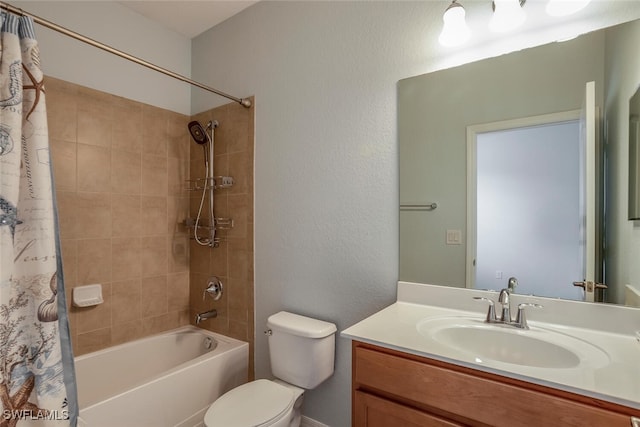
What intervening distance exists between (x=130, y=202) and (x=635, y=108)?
8.67 ft

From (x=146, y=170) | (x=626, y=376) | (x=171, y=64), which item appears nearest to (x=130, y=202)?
(x=146, y=170)

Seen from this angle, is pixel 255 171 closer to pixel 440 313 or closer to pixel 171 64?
pixel 171 64

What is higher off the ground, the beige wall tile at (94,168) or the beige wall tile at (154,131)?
the beige wall tile at (154,131)

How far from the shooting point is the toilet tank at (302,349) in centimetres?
160

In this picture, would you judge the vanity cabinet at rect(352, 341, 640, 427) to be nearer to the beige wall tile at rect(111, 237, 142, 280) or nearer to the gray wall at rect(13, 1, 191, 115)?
the beige wall tile at rect(111, 237, 142, 280)

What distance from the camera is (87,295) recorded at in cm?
193

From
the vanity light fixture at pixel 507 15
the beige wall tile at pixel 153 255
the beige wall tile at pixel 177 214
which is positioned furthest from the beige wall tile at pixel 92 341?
the vanity light fixture at pixel 507 15

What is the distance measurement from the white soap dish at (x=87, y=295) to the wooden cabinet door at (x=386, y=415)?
1769 millimetres

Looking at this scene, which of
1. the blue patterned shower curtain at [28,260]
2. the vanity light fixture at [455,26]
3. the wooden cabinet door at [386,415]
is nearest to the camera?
the wooden cabinet door at [386,415]

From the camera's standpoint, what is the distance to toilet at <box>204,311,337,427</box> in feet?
4.56

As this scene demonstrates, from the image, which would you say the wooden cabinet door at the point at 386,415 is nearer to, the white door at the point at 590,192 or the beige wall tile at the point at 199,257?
the white door at the point at 590,192

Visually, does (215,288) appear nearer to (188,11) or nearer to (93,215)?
(93,215)

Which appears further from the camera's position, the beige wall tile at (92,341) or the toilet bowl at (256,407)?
the beige wall tile at (92,341)

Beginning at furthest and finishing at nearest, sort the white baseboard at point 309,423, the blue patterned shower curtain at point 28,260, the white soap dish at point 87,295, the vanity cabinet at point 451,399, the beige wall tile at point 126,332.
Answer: the beige wall tile at point 126,332 → the white soap dish at point 87,295 → the white baseboard at point 309,423 → the blue patterned shower curtain at point 28,260 → the vanity cabinet at point 451,399
